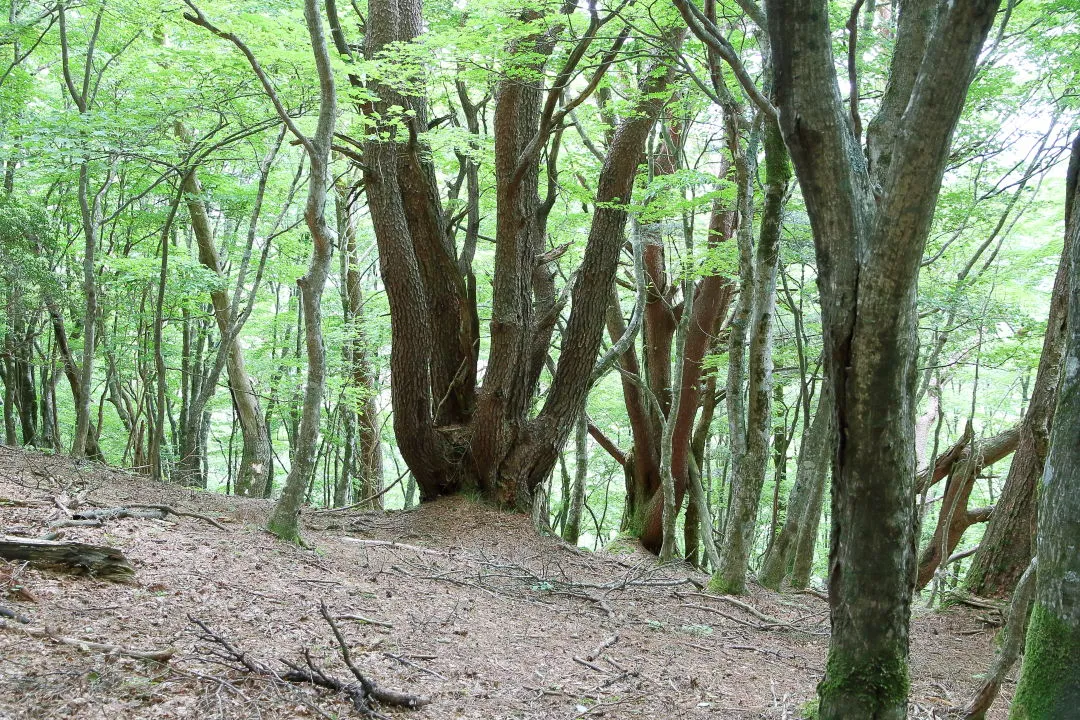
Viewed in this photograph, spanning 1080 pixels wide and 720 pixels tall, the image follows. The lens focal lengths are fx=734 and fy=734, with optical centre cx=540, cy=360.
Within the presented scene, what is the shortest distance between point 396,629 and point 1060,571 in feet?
10.1

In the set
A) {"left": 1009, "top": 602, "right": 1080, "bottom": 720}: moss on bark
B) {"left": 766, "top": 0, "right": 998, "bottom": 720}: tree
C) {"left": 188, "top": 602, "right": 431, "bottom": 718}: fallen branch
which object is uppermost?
{"left": 766, "top": 0, "right": 998, "bottom": 720}: tree

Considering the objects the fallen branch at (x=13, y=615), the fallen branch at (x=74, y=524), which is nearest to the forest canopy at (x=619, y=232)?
the fallen branch at (x=74, y=524)

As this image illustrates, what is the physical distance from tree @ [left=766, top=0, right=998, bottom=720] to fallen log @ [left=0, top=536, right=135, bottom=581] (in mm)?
3273

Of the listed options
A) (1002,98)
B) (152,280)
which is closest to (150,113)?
(152,280)

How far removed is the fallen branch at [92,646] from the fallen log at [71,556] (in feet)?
2.52

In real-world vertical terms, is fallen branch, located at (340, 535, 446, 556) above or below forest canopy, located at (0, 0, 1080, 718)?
below

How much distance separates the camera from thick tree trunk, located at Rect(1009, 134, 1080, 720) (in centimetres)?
207

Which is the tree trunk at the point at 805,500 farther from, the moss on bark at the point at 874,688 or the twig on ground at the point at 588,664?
the moss on bark at the point at 874,688

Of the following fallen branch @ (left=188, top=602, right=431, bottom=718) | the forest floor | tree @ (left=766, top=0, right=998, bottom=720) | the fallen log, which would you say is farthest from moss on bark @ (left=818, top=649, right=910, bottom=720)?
the fallen log

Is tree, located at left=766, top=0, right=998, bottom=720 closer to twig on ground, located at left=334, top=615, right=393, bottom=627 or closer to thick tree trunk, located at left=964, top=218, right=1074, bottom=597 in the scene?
twig on ground, located at left=334, top=615, right=393, bottom=627

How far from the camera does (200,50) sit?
668cm

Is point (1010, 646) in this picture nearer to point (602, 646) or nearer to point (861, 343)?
point (861, 343)

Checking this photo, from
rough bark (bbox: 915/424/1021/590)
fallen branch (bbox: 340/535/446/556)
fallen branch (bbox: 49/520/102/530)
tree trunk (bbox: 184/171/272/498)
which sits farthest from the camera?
tree trunk (bbox: 184/171/272/498)

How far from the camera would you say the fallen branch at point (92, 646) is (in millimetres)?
2699
